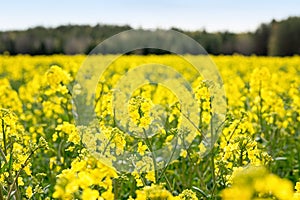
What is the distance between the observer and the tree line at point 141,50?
32.7 meters

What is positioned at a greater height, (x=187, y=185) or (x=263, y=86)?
(x=263, y=86)

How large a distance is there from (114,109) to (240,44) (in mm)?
34839

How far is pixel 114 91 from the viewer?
4297 millimetres

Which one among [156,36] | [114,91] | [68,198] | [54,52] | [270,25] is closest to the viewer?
[68,198]

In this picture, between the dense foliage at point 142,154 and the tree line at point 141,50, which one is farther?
the tree line at point 141,50

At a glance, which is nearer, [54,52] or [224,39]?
[54,52]

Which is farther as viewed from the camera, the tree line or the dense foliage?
the tree line

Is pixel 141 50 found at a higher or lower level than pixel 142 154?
lower

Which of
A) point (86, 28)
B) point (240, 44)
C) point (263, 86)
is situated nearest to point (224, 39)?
point (240, 44)

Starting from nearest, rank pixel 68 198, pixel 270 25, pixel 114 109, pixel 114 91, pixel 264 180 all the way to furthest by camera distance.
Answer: pixel 264 180, pixel 68 198, pixel 114 109, pixel 114 91, pixel 270 25

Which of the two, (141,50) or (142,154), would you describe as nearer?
(142,154)

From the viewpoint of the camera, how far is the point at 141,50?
31.8 metres

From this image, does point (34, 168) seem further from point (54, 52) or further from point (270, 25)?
point (270, 25)

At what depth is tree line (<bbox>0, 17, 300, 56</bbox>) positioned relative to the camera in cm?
3272
